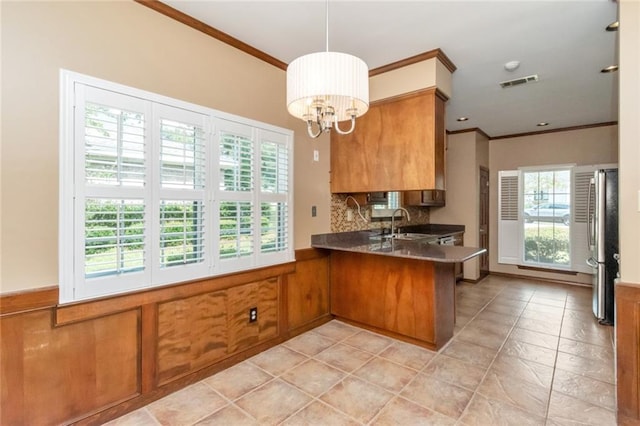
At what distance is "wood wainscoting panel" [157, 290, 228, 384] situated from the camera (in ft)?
7.13

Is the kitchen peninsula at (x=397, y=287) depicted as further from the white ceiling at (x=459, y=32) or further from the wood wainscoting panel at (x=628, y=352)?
the white ceiling at (x=459, y=32)

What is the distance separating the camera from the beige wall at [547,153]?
5.02 meters

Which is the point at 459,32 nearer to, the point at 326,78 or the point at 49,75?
the point at 326,78

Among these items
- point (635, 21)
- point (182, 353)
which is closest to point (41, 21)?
point (182, 353)

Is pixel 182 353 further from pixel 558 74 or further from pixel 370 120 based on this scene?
pixel 558 74

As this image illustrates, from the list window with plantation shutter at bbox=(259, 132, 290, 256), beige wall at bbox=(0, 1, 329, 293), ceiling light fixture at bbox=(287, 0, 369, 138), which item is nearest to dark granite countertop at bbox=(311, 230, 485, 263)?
window with plantation shutter at bbox=(259, 132, 290, 256)

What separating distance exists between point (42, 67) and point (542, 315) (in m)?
5.23

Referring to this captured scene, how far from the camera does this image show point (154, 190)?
2.09m

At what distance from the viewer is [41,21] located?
1.69 m

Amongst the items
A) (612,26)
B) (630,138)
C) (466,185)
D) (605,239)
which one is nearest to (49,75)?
(630,138)

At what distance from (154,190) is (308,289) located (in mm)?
1885

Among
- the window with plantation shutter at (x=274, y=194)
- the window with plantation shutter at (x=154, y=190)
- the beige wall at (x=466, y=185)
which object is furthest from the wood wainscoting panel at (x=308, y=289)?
the beige wall at (x=466, y=185)

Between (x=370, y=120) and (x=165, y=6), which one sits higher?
(x=165, y=6)

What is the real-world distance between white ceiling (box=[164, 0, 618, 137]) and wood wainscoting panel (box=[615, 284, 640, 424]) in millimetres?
1995
